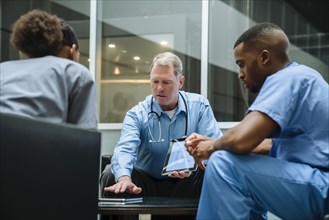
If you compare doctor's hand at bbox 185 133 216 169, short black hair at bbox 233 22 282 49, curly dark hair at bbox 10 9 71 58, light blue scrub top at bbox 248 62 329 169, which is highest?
short black hair at bbox 233 22 282 49

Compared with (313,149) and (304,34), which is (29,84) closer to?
(313,149)

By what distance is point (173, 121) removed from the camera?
2.61 meters

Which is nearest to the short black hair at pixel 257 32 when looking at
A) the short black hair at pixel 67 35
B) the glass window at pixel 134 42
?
the short black hair at pixel 67 35

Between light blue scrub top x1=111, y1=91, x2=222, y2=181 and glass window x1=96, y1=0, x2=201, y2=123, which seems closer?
light blue scrub top x1=111, y1=91, x2=222, y2=181

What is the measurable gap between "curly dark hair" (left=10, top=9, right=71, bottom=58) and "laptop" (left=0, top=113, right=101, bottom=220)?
0.31m

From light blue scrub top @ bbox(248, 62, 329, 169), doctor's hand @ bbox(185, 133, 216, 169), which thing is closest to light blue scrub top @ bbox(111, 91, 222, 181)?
doctor's hand @ bbox(185, 133, 216, 169)

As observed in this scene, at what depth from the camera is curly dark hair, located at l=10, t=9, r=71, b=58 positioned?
1.53 metres

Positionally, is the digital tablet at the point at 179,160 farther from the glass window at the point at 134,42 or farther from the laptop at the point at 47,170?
the glass window at the point at 134,42

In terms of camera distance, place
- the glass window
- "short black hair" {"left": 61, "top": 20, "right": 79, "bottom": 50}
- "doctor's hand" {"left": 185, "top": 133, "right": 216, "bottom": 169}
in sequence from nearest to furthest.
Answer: "short black hair" {"left": 61, "top": 20, "right": 79, "bottom": 50}, "doctor's hand" {"left": 185, "top": 133, "right": 216, "bottom": 169}, the glass window

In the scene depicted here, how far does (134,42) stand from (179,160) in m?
3.11

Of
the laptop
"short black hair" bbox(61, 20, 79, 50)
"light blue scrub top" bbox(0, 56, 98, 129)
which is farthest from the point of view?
"short black hair" bbox(61, 20, 79, 50)

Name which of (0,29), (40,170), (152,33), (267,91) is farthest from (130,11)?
(40,170)

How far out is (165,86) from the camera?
265 centimetres

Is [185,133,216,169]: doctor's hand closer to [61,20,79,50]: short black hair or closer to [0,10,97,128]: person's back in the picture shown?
[0,10,97,128]: person's back
